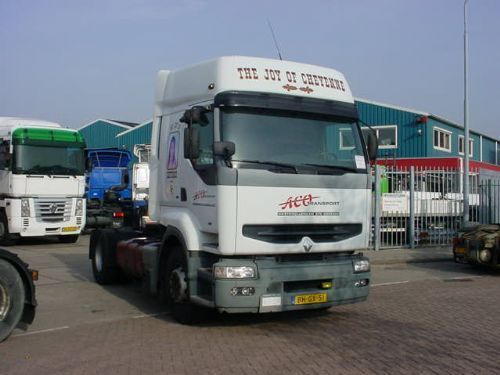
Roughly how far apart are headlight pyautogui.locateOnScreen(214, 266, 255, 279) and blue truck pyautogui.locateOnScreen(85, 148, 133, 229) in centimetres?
1264

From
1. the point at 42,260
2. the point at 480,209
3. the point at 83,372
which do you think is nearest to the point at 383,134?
the point at 480,209

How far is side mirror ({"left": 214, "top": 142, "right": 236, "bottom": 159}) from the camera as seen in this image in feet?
21.3

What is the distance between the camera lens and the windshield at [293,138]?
22.2 feet

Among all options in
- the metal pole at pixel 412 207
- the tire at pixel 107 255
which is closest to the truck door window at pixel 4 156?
the tire at pixel 107 255

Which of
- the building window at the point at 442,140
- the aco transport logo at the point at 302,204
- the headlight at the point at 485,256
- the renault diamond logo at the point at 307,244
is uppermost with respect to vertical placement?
the building window at the point at 442,140

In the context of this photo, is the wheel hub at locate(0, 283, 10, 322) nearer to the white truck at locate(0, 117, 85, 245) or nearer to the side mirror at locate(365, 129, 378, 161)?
the side mirror at locate(365, 129, 378, 161)

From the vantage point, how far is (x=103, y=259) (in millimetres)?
10516

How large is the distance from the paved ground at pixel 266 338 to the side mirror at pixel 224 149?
6.99 feet

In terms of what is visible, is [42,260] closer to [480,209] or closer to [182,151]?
[182,151]

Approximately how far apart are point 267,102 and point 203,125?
822mm

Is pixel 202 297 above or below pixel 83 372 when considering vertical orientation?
above

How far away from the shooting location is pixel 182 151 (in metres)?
7.64

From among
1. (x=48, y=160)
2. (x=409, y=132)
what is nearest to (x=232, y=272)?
(x=48, y=160)

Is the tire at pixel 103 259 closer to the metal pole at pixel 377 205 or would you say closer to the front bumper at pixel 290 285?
the front bumper at pixel 290 285
